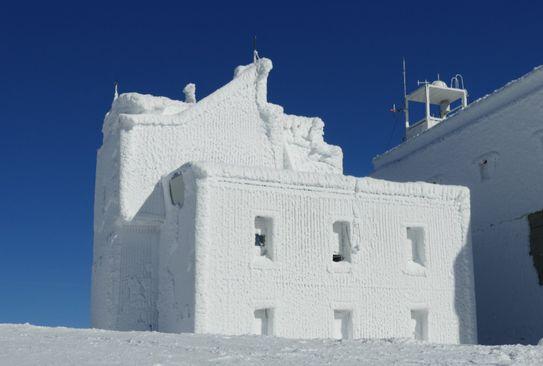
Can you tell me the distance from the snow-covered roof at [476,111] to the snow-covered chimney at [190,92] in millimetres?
8659

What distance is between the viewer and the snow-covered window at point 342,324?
72.5ft

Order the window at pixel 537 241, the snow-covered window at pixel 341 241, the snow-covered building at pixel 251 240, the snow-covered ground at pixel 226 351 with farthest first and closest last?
the window at pixel 537 241
the snow-covered window at pixel 341 241
the snow-covered building at pixel 251 240
the snow-covered ground at pixel 226 351

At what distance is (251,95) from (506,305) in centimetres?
1093

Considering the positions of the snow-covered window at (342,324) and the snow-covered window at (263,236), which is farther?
the snow-covered window at (342,324)

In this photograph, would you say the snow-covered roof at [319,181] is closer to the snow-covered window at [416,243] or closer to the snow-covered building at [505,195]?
the snow-covered window at [416,243]

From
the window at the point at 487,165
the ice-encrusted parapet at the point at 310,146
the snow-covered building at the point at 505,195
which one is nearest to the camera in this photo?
the snow-covered building at the point at 505,195

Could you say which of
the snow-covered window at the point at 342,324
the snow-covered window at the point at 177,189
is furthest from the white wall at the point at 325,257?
the snow-covered window at the point at 177,189

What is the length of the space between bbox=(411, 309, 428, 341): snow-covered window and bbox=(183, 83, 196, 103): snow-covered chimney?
446 inches

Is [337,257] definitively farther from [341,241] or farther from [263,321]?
[263,321]

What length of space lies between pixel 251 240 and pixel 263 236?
0.98 m

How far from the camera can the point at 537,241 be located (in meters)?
24.4

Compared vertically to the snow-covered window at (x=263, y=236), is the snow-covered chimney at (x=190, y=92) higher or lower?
higher

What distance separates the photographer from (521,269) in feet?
82.3

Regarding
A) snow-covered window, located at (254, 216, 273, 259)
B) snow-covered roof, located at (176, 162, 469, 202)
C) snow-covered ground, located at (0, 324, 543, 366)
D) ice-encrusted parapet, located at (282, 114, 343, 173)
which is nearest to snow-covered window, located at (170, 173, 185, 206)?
snow-covered roof, located at (176, 162, 469, 202)
